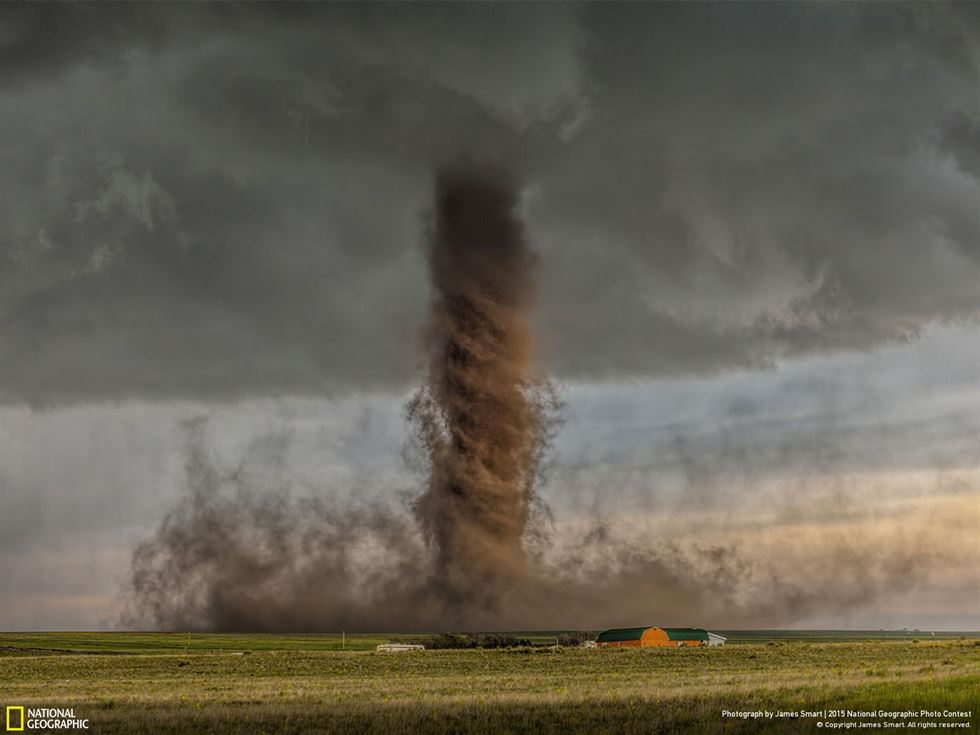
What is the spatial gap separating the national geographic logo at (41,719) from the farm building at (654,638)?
299ft

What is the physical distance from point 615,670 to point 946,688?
119 feet

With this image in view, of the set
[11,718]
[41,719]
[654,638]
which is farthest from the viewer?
[654,638]

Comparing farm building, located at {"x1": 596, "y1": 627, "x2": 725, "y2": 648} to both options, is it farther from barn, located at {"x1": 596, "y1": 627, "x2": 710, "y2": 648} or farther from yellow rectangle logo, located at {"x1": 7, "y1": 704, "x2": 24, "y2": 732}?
yellow rectangle logo, located at {"x1": 7, "y1": 704, "x2": 24, "y2": 732}

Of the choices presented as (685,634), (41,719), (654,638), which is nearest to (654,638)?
(654,638)

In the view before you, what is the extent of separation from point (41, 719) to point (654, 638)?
99414 millimetres

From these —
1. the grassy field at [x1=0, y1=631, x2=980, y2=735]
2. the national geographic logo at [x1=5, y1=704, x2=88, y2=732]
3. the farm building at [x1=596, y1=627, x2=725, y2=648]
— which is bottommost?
the farm building at [x1=596, y1=627, x2=725, y2=648]

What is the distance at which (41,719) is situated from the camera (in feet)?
112

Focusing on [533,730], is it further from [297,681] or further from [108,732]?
[297,681]

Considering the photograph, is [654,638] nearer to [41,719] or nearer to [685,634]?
[685,634]

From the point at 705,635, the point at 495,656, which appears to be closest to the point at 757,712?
the point at 495,656

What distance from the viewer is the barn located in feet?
398

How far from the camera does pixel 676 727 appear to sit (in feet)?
98.1

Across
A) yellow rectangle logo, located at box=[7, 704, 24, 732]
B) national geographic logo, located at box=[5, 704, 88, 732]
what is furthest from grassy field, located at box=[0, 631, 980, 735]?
yellow rectangle logo, located at box=[7, 704, 24, 732]

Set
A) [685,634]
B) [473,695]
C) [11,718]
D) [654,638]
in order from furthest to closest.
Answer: [685,634] < [654,638] < [473,695] < [11,718]
